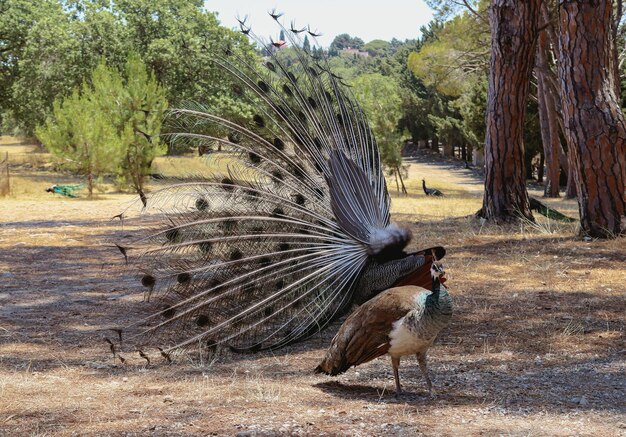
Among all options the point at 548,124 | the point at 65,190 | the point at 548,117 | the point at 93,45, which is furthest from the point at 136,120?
the point at 93,45

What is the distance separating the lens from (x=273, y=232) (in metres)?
6.82

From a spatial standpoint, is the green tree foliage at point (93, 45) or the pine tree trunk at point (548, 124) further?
the green tree foliage at point (93, 45)

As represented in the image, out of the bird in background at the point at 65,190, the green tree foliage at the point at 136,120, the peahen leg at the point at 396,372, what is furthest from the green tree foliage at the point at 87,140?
the peahen leg at the point at 396,372

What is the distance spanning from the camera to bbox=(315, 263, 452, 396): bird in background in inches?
178

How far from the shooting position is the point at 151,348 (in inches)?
256

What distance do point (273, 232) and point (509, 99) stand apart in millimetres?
7672

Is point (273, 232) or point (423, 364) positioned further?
point (273, 232)

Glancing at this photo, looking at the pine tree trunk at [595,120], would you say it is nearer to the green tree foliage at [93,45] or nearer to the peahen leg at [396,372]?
the peahen leg at [396,372]

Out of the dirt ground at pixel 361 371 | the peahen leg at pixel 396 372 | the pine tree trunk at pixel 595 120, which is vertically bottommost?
the dirt ground at pixel 361 371

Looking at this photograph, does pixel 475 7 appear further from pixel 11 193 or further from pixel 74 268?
pixel 74 268

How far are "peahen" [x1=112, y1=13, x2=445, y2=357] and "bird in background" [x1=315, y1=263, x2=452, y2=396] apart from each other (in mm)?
1312

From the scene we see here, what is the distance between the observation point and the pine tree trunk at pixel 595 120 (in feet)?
35.4

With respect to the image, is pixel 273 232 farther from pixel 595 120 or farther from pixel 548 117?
pixel 548 117

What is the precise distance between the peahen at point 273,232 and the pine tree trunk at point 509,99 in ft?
20.0
